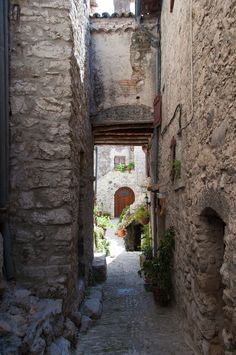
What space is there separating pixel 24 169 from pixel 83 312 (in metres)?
2.58

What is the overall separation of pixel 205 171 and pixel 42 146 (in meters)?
2.00

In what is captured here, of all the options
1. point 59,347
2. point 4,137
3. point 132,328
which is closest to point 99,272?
point 132,328

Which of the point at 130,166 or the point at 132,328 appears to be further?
the point at 130,166

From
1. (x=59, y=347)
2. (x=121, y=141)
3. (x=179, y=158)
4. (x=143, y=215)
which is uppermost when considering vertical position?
(x=121, y=141)

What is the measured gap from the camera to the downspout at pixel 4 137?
3.81 meters

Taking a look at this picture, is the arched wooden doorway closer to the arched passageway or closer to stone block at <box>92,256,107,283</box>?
stone block at <box>92,256,107,283</box>

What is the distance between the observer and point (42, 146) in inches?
162

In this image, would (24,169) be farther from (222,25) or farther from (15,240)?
(222,25)

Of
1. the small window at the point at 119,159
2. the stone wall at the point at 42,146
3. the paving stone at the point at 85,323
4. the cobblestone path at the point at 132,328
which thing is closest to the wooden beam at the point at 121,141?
the cobblestone path at the point at 132,328

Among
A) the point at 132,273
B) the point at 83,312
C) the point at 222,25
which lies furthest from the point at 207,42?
the point at 132,273

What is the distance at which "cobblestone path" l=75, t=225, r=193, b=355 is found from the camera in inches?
168

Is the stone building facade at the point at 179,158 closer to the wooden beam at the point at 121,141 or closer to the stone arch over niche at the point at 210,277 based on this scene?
the stone arch over niche at the point at 210,277

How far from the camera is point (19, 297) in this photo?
11.8 feet

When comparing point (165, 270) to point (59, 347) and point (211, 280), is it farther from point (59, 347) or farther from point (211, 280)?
point (59, 347)
